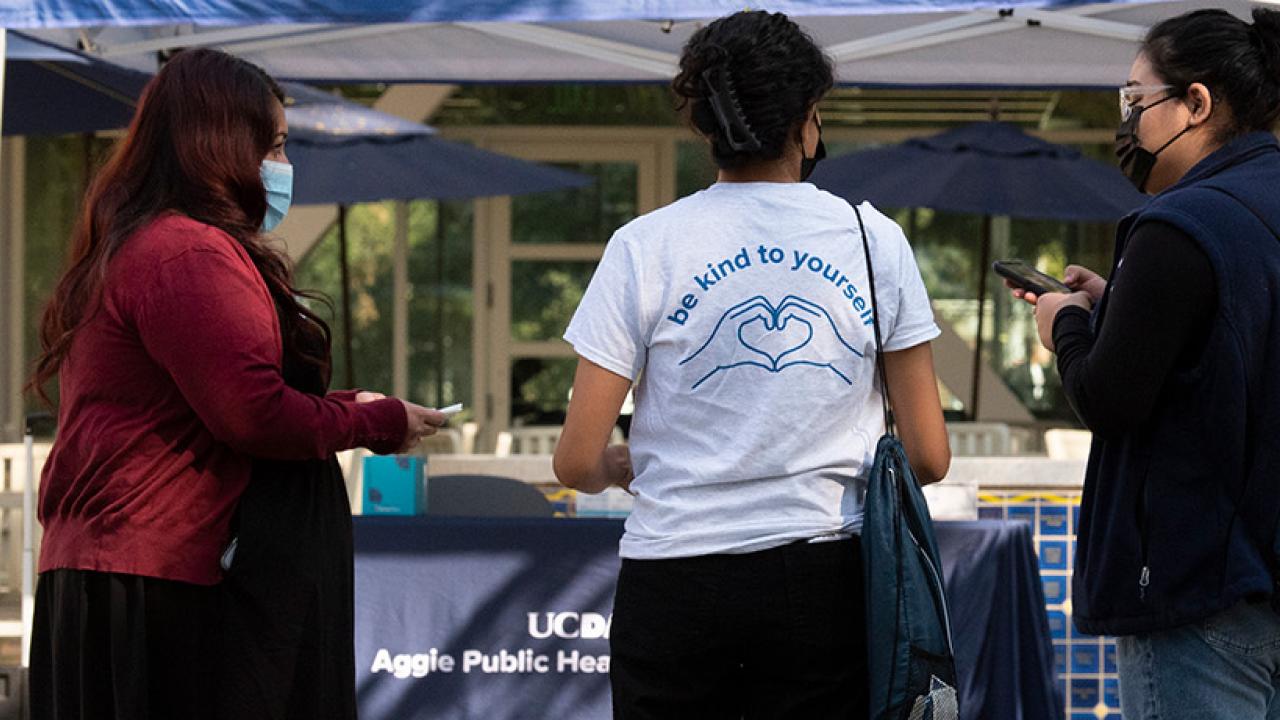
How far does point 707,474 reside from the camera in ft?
7.81

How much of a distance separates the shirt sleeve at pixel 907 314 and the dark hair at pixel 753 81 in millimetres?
235

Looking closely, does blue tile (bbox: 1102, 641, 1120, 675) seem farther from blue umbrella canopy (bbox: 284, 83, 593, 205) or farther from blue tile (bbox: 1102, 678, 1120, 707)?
blue umbrella canopy (bbox: 284, 83, 593, 205)

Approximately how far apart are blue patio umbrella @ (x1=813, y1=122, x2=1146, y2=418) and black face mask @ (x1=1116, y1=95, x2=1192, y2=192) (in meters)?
4.41

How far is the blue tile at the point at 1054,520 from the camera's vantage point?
528 centimetres

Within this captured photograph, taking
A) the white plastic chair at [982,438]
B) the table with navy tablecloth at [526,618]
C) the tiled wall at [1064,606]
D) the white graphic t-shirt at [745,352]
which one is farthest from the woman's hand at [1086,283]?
the white plastic chair at [982,438]

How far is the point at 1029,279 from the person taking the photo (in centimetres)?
293

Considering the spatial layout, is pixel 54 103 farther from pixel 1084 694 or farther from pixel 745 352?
pixel 745 352

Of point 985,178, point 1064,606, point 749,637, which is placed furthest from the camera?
point 985,178

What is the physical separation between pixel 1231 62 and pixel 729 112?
0.80 m

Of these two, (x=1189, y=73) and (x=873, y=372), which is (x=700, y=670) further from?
(x=1189, y=73)

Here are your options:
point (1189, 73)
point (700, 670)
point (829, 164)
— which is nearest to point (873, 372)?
point (700, 670)

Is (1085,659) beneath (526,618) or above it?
beneath

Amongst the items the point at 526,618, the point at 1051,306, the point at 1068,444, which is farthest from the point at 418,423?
the point at 1068,444

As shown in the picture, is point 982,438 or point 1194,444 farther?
point 982,438
